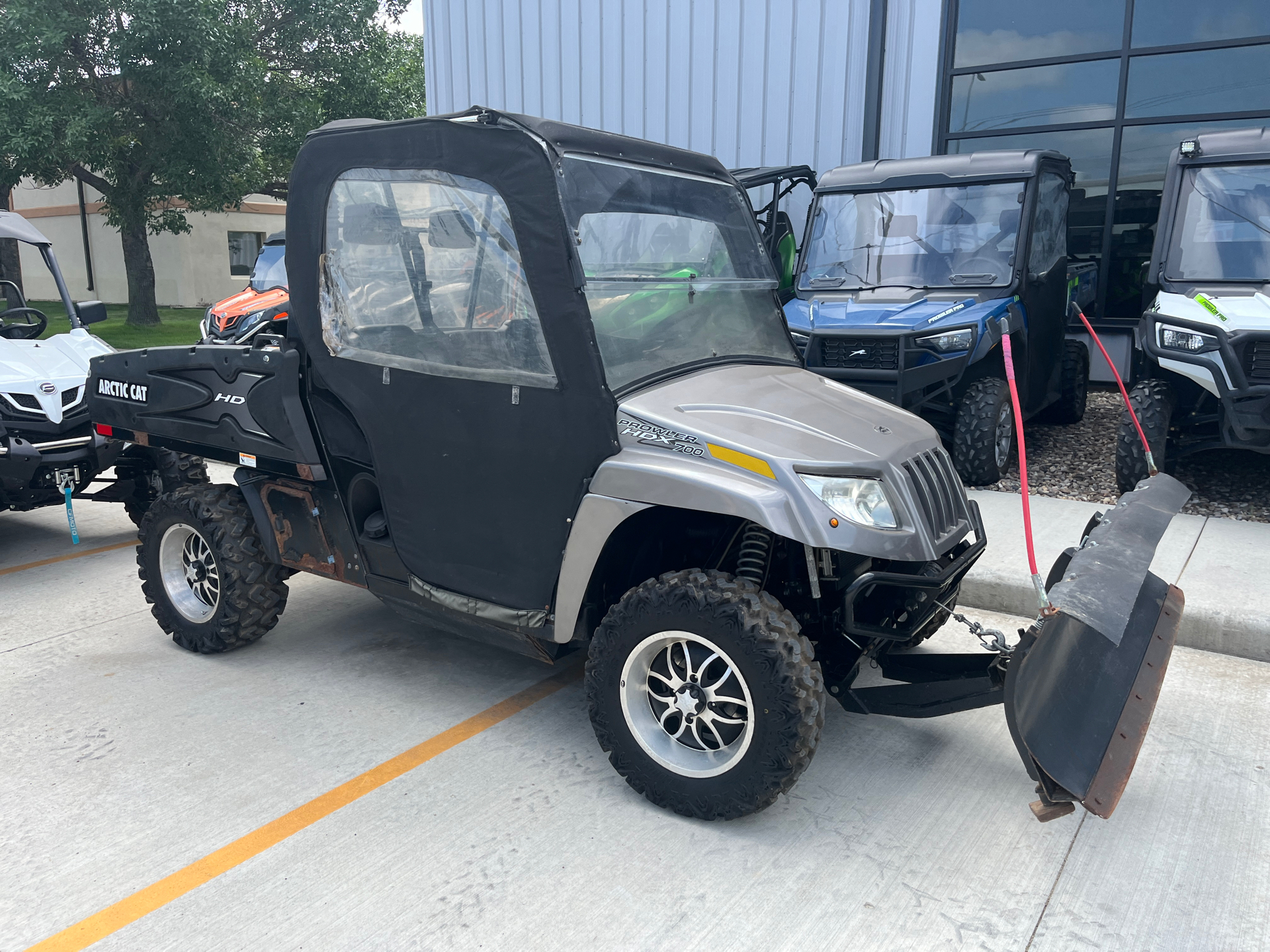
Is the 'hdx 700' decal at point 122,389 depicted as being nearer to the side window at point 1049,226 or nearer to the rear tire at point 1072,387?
the side window at point 1049,226

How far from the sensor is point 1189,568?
17.7 feet

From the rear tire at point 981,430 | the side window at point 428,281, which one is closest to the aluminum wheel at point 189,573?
the side window at point 428,281

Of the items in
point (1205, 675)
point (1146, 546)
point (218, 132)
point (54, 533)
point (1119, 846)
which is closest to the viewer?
point (1119, 846)

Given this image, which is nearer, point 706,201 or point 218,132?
point 706,201

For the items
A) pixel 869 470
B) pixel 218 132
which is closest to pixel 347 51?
pixel 218 132

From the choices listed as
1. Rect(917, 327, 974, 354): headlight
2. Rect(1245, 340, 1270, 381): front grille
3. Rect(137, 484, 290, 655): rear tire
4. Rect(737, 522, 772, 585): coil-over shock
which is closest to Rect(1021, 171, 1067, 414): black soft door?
Rect(917, 327, 974, 354): headlight

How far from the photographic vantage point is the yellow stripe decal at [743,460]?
10.2ft

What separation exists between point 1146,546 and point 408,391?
2723mm

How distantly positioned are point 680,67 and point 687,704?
10.4 m

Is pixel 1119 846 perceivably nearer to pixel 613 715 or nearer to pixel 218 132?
pixel 613 715

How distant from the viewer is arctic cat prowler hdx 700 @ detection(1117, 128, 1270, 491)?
20.0 feet

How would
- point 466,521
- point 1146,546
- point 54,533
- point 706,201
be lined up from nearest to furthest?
point 1146,546, point 466,521, point 706,201, point 54,533

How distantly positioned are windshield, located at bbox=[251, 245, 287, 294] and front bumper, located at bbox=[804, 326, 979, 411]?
25.3 ft

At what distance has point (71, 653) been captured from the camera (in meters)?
4.74
